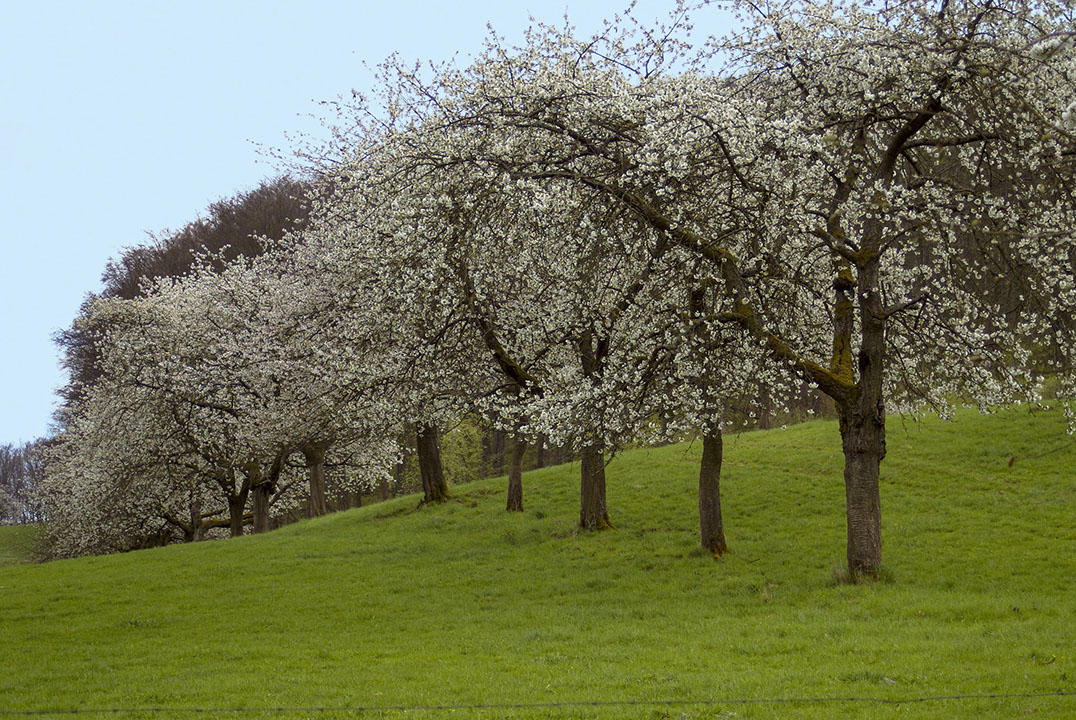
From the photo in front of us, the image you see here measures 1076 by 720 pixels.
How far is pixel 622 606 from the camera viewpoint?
1670 centimetres

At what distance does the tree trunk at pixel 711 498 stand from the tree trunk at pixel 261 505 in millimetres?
20094

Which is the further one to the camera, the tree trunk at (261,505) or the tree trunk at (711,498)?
the tree trunk at (261,505)

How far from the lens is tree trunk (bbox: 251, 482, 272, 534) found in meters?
33.7

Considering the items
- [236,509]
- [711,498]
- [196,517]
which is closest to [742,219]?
[711,498]

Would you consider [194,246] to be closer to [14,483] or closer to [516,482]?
[516,482]

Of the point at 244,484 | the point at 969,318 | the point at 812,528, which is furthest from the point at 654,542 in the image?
the point at 244,484

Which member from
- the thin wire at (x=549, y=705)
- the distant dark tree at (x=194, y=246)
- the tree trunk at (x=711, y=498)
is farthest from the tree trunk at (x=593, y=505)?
the distant dark tree at (x=194, y=246)

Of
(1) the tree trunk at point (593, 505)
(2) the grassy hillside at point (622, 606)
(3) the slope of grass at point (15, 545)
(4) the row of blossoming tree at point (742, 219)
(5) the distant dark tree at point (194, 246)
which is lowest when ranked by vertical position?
(3) the slope of grass at point (15, 545)

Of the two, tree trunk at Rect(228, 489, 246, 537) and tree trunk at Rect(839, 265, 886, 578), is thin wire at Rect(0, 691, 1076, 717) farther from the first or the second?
tree trunk at Rect(228, 489, 246, 537)

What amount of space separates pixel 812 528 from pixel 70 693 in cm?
1714

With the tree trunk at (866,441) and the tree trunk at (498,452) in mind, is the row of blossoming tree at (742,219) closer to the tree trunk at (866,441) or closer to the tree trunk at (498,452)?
the tree trunk at (866,441)

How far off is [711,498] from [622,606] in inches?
169

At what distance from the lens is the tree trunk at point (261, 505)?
111ft

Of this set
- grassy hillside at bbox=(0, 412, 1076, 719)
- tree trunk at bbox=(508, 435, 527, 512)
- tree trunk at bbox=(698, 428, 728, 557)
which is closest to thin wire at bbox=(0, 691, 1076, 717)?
grassy hillside at bbox=(0, 412, 1076, 719)
